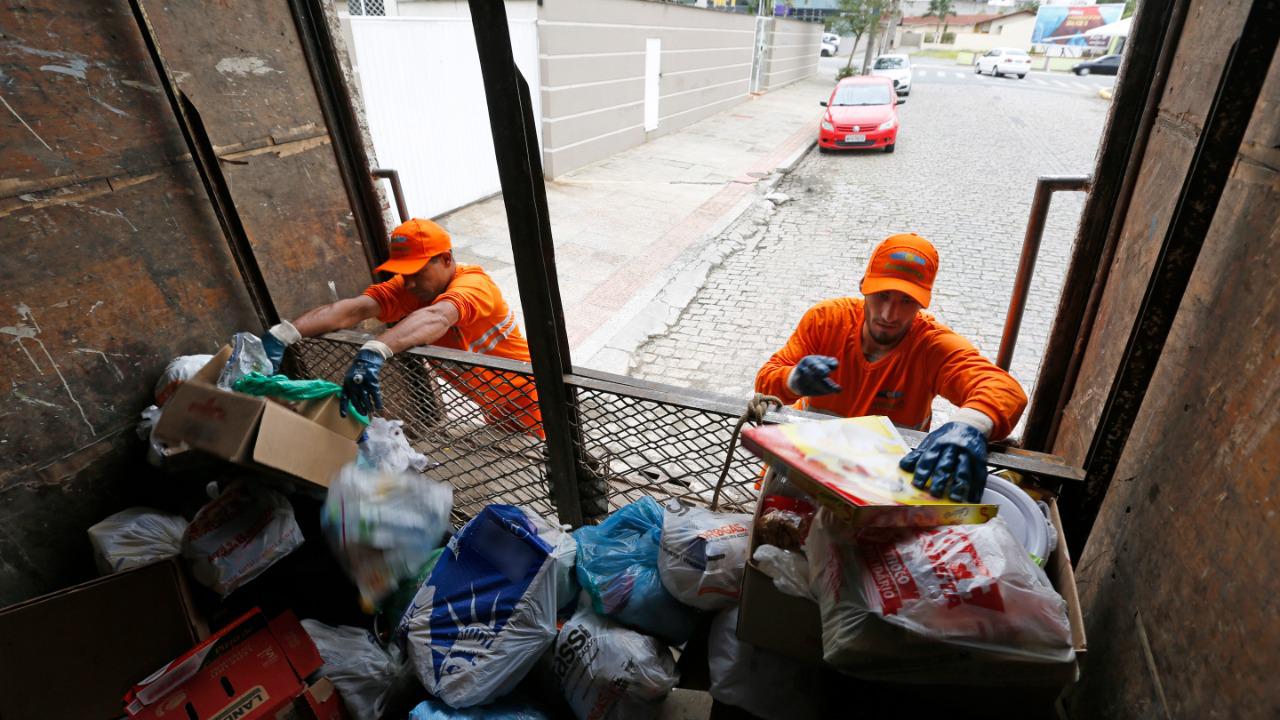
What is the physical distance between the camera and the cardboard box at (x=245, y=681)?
1804mm

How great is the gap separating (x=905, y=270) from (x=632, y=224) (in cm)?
670

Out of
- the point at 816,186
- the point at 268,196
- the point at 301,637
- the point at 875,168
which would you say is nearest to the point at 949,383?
the point at 301,637

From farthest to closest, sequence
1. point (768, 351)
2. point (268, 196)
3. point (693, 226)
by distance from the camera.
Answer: point (693, 226)
point (768, 351)
point (268, 196)

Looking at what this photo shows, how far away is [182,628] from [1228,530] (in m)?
3.07

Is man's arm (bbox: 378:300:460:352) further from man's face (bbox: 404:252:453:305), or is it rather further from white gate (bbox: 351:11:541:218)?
white gate (bbox: 351:11:541:218)

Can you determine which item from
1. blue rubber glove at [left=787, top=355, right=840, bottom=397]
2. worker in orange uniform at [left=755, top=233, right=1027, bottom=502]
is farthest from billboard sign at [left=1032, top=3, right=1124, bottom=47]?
blue rubber glove at [left=787, top=355, right=840, bottom=397]

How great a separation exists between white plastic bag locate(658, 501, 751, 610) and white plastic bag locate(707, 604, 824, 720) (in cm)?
15

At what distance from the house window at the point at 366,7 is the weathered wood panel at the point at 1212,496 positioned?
8.28 m

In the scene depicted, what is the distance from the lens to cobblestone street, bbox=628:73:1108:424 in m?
5.43

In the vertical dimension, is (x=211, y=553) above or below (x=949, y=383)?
below

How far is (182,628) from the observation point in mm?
2096

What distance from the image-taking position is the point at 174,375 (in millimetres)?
2201

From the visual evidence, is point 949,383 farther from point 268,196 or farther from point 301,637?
point 268,196

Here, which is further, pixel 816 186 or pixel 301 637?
pixel 816 186
